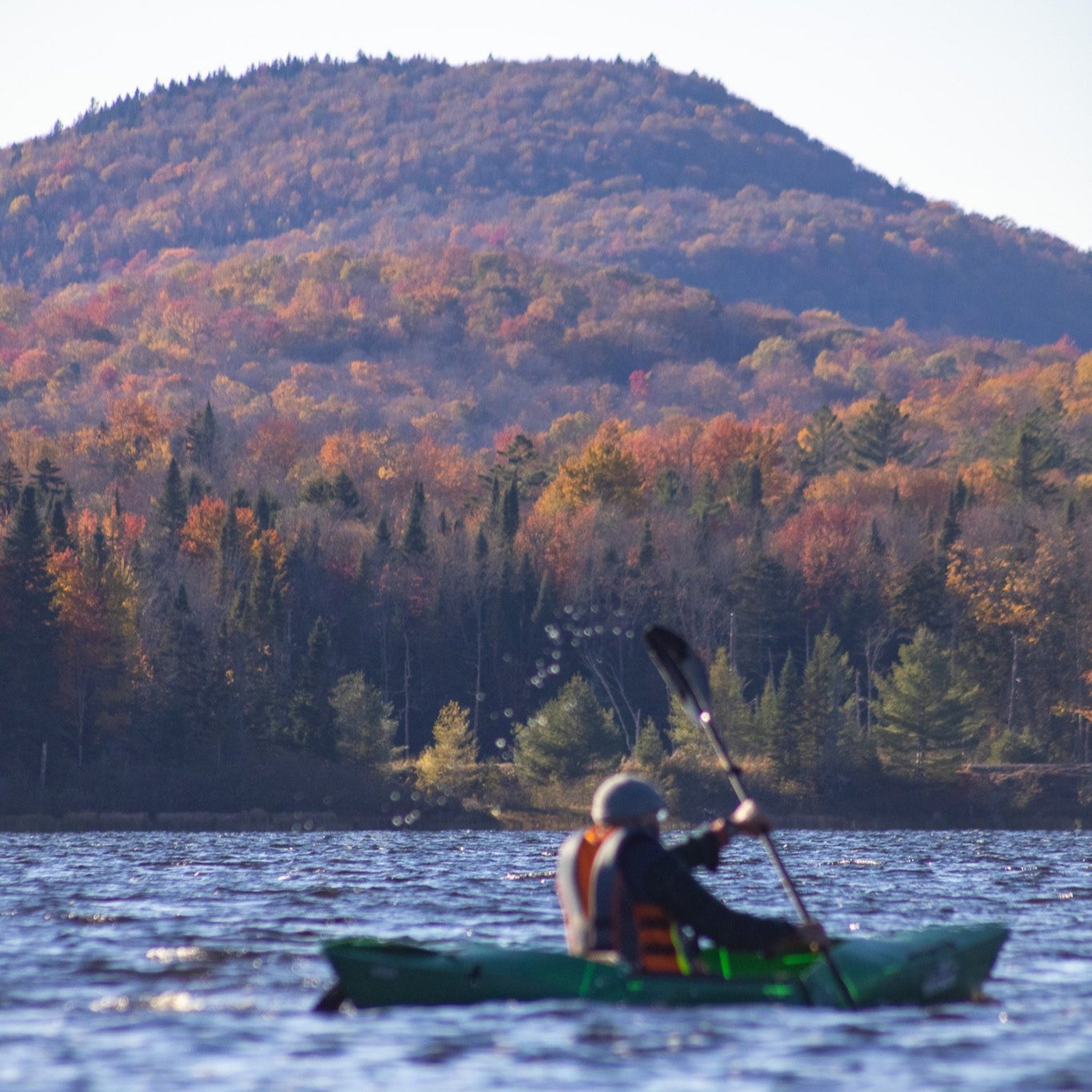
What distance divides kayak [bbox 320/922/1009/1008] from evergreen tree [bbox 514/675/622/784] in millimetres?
56295

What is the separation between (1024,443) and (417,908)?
86.7m

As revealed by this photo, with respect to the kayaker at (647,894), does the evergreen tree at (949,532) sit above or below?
above

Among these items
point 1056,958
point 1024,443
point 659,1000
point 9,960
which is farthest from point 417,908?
point 1024,443

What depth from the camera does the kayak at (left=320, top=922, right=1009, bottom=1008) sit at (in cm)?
1517

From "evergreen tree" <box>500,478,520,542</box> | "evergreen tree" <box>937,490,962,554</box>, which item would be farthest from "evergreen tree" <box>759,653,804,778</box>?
"evergreen tree" <box>500,478,520,542</box>

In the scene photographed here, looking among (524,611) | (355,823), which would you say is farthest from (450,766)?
(524,611)

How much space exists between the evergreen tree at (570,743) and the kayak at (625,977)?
185 ft

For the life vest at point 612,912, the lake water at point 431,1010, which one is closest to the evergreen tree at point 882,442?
the lake water at point 431,1010

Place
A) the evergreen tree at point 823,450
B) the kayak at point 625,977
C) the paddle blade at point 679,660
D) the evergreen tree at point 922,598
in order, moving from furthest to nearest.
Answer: the evergreen tree at point 823,450 → the evergreen tree at point 922,598 → the paddle blade at point 679,660 → the kayak at point 625,977

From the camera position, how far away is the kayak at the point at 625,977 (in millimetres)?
15172

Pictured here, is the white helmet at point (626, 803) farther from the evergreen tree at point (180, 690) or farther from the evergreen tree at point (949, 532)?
the evergreen tree at point (949, 532)

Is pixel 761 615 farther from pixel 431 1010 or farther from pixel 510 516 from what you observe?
pixel 431 1010

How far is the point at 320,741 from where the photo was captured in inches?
2968

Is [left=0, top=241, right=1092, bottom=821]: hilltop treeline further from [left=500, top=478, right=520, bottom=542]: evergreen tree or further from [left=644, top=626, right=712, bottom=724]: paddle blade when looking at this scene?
[left=644, top=626, right=712, bottom=724]: paddle blade
